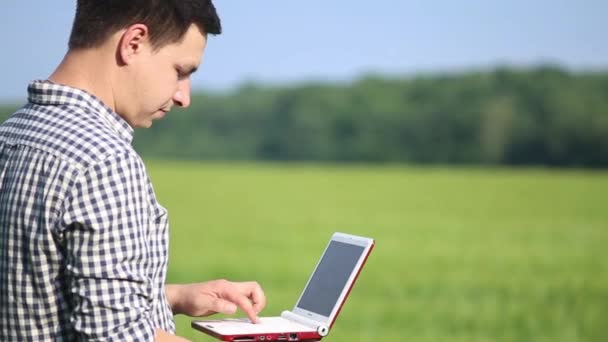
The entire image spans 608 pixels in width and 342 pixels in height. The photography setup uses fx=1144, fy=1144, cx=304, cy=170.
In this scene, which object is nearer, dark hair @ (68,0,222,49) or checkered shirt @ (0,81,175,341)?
checkered shirt @ (0,81,175,341)

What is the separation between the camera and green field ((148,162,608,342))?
11969 mm

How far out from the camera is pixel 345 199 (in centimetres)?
3362

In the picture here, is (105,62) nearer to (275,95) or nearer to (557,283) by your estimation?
(557,283)

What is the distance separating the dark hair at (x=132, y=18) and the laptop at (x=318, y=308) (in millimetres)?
668

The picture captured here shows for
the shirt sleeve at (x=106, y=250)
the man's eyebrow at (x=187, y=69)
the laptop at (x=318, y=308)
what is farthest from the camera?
the laptop at (x=318, y=308)

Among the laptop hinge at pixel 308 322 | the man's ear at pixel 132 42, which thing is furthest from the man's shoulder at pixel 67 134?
the laptop hinge at pixel 308 322

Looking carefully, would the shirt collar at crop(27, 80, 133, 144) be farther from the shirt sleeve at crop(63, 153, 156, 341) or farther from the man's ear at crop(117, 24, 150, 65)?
the shirt sleeve at crop(63, 153, 156, 341)

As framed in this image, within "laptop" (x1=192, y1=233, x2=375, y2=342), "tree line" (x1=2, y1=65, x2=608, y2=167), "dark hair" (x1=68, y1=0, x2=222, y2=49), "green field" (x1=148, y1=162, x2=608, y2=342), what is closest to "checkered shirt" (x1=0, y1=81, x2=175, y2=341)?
"dark hair" (x1=68, y1=0, x2=222, y2=49)

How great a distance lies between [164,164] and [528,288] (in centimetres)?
3461

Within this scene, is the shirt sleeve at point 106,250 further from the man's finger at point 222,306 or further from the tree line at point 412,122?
the tree line at point 412,122

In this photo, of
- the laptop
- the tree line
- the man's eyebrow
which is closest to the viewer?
the man's eyebrow

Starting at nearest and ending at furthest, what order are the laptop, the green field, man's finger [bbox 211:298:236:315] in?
the laptop
man's finger [bbox 211:298:236:315]
the green field

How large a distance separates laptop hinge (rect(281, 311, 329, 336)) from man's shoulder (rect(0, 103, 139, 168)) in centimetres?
68

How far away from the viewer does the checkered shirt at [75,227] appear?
1970 mm
